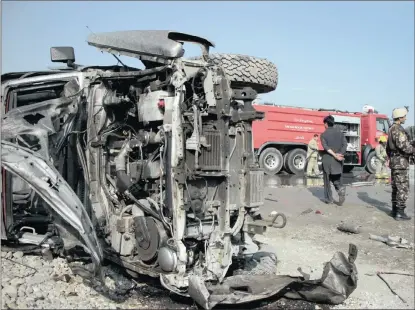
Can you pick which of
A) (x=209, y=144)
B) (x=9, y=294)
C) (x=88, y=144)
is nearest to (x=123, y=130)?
(x=88, y=144)

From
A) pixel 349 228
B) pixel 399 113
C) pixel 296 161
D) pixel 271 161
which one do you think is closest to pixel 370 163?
pixel 296 161

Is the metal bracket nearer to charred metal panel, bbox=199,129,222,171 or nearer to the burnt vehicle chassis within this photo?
the burnt vehicle chassis

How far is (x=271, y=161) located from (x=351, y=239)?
891cm

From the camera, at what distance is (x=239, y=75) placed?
4477 millimetres

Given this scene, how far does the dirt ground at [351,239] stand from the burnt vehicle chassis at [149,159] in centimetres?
94

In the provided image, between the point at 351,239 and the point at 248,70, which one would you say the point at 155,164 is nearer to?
the point at 248,70

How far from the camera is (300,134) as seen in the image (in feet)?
54.5

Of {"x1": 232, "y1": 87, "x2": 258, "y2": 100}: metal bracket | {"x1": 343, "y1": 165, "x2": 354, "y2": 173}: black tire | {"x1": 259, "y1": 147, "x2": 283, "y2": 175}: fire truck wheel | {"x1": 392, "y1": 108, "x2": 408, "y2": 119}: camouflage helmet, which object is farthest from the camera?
{"x1": 343, "y1": 165, "x2": 354, "y2": 173}: black tire

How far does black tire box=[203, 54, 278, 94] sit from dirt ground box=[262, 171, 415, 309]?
216 cm

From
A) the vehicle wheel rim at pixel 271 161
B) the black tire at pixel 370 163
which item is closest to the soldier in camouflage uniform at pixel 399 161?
the vehicle wheel rim at pixel 271 161

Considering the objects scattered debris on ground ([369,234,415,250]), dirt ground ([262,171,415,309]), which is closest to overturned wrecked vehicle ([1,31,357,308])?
dirt ground ([262,171,415,309])

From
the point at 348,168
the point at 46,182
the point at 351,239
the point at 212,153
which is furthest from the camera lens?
the point at 348,168

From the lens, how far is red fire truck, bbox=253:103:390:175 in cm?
1562

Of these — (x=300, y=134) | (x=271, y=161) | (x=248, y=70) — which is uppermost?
(x=248, y=70)
